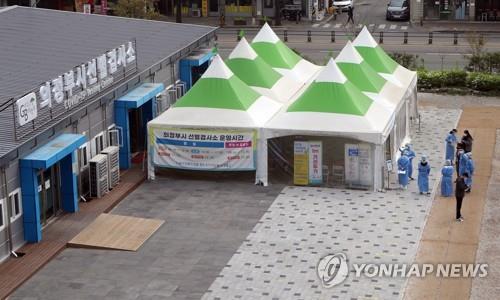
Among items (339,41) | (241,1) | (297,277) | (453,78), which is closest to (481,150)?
(453,78)

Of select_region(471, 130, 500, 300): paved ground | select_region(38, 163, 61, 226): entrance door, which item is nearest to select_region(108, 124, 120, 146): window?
select_region(38, 163, 61, 226): entrance door

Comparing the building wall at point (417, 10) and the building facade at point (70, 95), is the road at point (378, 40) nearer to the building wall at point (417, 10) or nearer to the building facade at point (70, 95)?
the building wall at point (417, 10)

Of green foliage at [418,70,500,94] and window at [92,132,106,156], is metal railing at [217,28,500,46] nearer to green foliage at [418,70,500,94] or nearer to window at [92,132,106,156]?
green foliage at [418,70,500,94]

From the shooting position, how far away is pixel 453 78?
139ft

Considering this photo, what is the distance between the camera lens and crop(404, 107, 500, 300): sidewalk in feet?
70.9

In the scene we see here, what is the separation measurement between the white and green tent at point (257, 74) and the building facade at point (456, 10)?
3083 cm

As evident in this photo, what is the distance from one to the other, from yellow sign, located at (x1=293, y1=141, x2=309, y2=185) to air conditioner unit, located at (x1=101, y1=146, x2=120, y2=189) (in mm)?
5149

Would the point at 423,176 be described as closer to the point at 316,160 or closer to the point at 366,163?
the point at 366,163

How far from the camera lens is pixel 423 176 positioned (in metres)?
28.2

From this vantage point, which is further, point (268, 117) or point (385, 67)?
point (385, 67)

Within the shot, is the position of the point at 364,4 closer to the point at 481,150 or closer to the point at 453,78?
the point at 453,78

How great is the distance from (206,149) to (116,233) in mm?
5021

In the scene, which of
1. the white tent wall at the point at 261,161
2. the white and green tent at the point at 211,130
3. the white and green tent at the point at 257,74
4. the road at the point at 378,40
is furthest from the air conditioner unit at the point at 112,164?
the road at the point at 378,40

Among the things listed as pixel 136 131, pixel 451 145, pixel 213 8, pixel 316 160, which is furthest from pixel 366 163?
pixel 213 8
